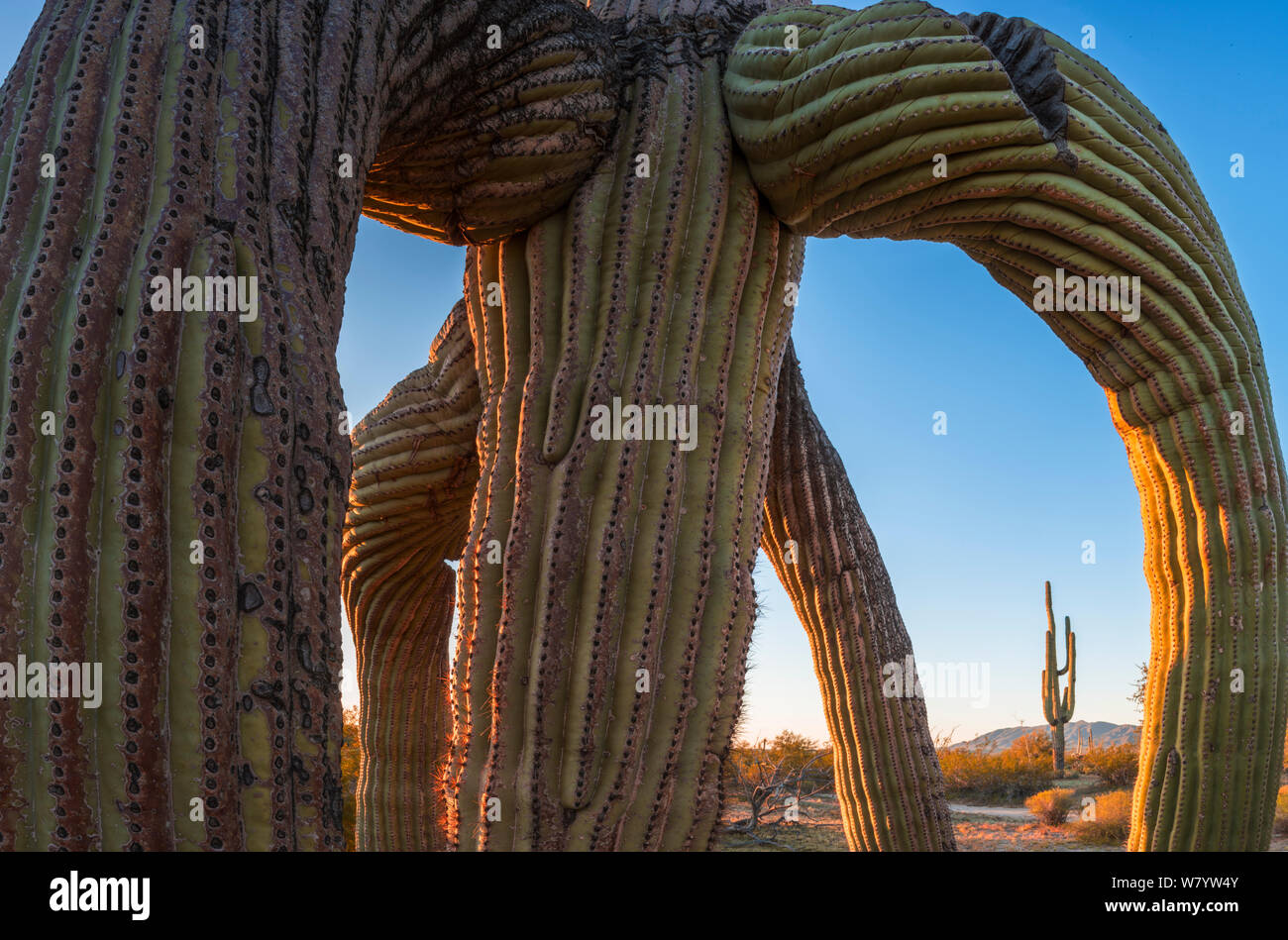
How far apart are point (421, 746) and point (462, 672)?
3.49m

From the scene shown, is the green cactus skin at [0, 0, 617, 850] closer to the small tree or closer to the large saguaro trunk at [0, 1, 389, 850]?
the large saguaro trunk at [0, 1, 389, 850]

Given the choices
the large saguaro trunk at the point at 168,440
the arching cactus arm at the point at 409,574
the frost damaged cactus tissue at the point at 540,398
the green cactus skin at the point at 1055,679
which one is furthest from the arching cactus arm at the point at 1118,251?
the green cactus skin at the point at 1055,679

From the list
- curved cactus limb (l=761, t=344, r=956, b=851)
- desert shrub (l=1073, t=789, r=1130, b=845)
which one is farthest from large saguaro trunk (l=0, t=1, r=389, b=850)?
desert shrub (l=1073, t=789, r=1130, b=845)

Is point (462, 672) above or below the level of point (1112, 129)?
below

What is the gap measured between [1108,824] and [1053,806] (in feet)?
3.88

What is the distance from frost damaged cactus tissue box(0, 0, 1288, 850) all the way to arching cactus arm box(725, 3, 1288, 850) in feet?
0.06

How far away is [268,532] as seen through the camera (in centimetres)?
182

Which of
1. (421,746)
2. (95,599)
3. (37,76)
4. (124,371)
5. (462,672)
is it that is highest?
(37,76)

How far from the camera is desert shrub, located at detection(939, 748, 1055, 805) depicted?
55.6ft

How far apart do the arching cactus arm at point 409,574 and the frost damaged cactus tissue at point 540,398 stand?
4 cm

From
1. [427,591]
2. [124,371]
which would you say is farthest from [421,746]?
[124,371]

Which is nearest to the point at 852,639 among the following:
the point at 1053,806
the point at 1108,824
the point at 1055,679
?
the point at 1108,824

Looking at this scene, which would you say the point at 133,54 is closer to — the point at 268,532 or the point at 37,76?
the point at 37,76

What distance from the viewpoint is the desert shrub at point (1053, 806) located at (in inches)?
554
